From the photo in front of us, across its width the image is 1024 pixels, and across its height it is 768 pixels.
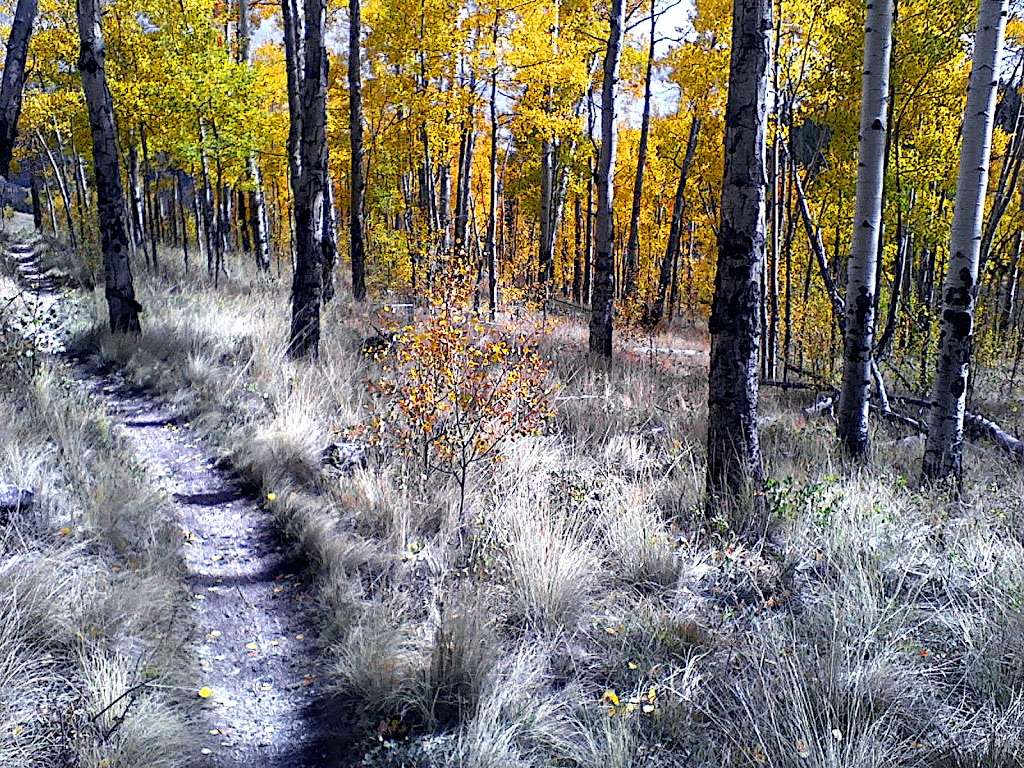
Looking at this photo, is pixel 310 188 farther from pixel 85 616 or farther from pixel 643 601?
pixel 643 601

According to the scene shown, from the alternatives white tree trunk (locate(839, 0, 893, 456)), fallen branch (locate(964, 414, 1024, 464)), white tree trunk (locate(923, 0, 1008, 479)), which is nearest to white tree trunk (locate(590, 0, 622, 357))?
white tree trunk (locate(839, 0, 893, 456))

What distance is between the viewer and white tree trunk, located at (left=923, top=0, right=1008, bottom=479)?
5.06 metres

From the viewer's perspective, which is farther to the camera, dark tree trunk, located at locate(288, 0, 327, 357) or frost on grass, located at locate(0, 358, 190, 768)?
dark tree trunk, located at locate(288, 0, 327, 357)

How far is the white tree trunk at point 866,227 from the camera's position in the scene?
19.2ft

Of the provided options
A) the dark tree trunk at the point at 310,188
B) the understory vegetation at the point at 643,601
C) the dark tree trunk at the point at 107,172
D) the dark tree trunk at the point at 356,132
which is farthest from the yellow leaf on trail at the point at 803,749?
the dark tree trunk at the point at 356,132

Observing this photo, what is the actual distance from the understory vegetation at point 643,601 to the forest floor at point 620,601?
1cm

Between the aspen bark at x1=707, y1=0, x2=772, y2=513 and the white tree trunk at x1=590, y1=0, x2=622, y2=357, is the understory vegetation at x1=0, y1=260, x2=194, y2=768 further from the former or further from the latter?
the white tree trunk at x1=590, y1=0, x2=622, y2=357

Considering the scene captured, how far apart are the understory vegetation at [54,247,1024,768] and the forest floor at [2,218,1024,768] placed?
1 centimetres

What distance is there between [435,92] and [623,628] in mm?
12452

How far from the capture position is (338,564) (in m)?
4.05

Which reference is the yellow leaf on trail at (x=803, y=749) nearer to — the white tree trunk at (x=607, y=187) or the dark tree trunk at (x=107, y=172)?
the white tree trunk at (x=607, y=187)

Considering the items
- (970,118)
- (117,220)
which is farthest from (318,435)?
(970,118)

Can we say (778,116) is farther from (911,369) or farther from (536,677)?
(536,677)

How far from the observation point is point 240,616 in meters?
3.79
